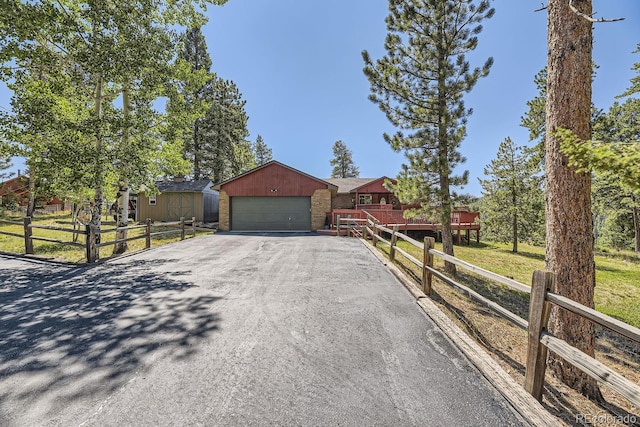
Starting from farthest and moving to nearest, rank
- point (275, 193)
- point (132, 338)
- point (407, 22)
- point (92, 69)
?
point (275, 193)
point (407, 22)
point (92, 69)
point (132, 338)

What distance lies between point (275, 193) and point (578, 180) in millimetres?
16074

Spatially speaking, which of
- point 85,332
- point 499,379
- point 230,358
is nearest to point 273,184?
point 85,332

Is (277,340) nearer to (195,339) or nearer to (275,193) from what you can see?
(195,339)

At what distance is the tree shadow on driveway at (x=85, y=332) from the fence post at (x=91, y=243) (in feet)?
5.09

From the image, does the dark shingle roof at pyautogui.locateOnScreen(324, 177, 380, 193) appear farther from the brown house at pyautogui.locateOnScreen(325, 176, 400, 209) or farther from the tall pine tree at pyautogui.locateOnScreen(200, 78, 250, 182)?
the tall pine tree at pyautogui.locateOnScreen(200, 78, 250, 182)

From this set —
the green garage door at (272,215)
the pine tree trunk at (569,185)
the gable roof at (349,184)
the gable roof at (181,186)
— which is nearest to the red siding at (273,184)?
the green garage door at (272,215)

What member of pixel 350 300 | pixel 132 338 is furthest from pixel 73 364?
pixel 350 300

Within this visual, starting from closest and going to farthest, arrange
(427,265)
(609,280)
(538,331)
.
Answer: (538,331), (427,265), (609,280)

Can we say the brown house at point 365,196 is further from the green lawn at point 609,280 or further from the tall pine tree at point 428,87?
the tall pine tree at point 428,87

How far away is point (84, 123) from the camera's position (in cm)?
757

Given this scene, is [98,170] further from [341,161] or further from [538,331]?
[341,161]

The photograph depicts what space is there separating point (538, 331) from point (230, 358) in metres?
3.12

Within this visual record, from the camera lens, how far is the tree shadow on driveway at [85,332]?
244cm

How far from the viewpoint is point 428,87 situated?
30.6 ft
